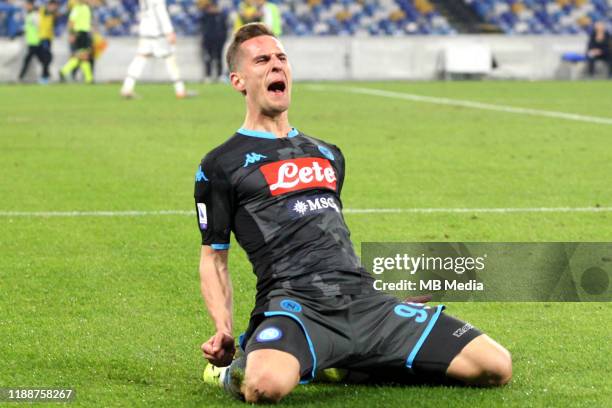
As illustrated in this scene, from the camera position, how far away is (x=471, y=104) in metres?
22.0

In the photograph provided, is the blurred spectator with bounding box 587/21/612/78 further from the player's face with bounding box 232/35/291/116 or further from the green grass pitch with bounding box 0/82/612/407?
the player's face with bounding box 232/35/291/116

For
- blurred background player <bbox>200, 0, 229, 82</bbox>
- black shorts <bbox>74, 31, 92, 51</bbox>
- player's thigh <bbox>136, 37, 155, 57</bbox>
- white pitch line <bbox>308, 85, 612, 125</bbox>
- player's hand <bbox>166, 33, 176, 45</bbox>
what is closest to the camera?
white pitch line <bbox>308, 85, 612, 125</bbox>

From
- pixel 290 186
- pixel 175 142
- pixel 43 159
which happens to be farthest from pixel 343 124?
pixel 290 186

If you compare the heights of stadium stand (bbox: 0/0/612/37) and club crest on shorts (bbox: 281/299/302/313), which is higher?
club crest on shorts (bbox: 281/299/302/313)

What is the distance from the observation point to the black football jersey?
17.0 feet

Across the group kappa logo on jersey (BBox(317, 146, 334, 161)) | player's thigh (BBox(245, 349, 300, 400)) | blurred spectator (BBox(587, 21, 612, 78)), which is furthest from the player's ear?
blurred spectator (BBox(587, 21, 612, 78))

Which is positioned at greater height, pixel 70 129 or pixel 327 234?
pixel 327 234

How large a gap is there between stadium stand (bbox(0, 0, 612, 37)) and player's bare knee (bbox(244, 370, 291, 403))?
3259 centimetres

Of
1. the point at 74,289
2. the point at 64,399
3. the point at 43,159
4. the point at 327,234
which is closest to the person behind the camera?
the point at 64,399

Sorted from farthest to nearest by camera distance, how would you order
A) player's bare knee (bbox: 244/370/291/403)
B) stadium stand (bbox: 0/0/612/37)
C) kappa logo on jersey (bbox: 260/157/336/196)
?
stadium stand (bbox: 0/0/612/37)
kappa logo on jersey (bbox: 260/157/336/196)
player's bare knee (bbox: 244/370/291/403)

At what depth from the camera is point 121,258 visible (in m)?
7.92

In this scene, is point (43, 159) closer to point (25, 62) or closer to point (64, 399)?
point (64, 399)

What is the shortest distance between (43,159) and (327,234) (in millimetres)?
8643

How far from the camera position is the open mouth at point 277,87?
5.36 m
